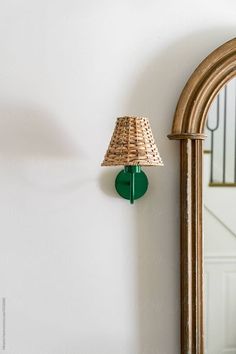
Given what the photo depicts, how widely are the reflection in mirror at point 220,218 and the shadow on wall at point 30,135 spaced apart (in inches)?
17.0

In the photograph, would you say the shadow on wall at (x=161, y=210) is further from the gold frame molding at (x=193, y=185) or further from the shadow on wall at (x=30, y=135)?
the shadow on wall at (x=30, y=135)

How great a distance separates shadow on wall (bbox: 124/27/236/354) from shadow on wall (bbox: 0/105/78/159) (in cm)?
22

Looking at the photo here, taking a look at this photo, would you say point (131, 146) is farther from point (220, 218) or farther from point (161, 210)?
point (220, 218)

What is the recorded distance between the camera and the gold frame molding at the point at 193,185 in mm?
1394

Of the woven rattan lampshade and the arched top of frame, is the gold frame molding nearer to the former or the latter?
the arched top of frame

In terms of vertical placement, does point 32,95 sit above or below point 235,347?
above

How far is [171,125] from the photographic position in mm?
1444

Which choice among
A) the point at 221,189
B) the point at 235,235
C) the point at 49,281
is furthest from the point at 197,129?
the point at 49,281

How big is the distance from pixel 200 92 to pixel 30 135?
52 centimetres

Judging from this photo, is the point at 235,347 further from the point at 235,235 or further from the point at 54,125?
the point at 54,125

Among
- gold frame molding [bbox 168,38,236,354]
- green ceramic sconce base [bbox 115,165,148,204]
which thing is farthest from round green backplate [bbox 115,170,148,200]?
gold frame molding [bbox 168,38,236,354]

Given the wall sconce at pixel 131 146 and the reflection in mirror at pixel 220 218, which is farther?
the reflection in mirror at pixel 220 218

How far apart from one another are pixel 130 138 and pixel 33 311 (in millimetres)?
577

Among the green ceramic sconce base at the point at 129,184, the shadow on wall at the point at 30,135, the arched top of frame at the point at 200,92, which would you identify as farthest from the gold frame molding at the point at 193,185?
the shadow on wall at the point at 30,135
